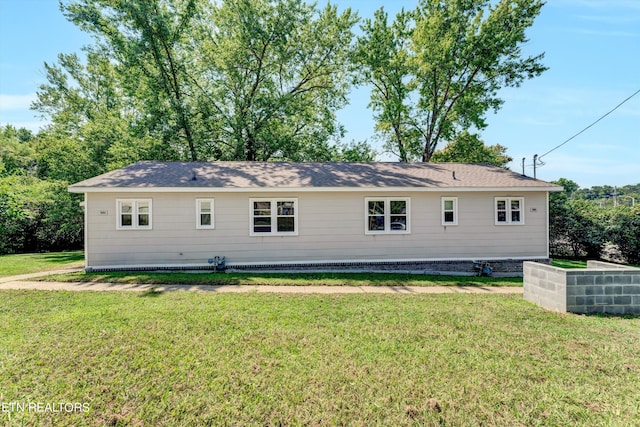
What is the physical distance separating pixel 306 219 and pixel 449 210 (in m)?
5.72

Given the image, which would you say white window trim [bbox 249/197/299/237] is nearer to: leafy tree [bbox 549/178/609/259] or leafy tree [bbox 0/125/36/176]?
leafy tree [bbox 549/178/609/259]

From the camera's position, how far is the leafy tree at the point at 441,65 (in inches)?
789

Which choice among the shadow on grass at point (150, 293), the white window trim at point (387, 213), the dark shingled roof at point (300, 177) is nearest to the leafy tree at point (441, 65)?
the dark shingled roof at point (300, 177)

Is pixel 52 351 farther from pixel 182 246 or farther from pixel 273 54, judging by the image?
pixel 273 54

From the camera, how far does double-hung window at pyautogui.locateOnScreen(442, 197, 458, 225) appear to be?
12000 mm

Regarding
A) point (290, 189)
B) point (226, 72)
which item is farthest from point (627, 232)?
point (226, 72)

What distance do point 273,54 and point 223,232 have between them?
14659 mm

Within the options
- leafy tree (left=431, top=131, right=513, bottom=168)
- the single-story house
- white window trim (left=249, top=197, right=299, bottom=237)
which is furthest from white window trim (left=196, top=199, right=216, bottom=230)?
leafy tree (left=431, top=131, right=513, bottom=168)

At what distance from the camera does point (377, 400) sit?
332 centimetres

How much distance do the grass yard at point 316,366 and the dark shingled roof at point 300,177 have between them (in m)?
5.64

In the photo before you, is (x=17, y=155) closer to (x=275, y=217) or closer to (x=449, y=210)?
(x=275, y=217)

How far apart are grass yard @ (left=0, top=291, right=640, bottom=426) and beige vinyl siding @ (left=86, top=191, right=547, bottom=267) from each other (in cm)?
461

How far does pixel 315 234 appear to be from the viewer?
37.8 ft

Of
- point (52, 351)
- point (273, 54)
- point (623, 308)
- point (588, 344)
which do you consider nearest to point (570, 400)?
point (588, 344)
